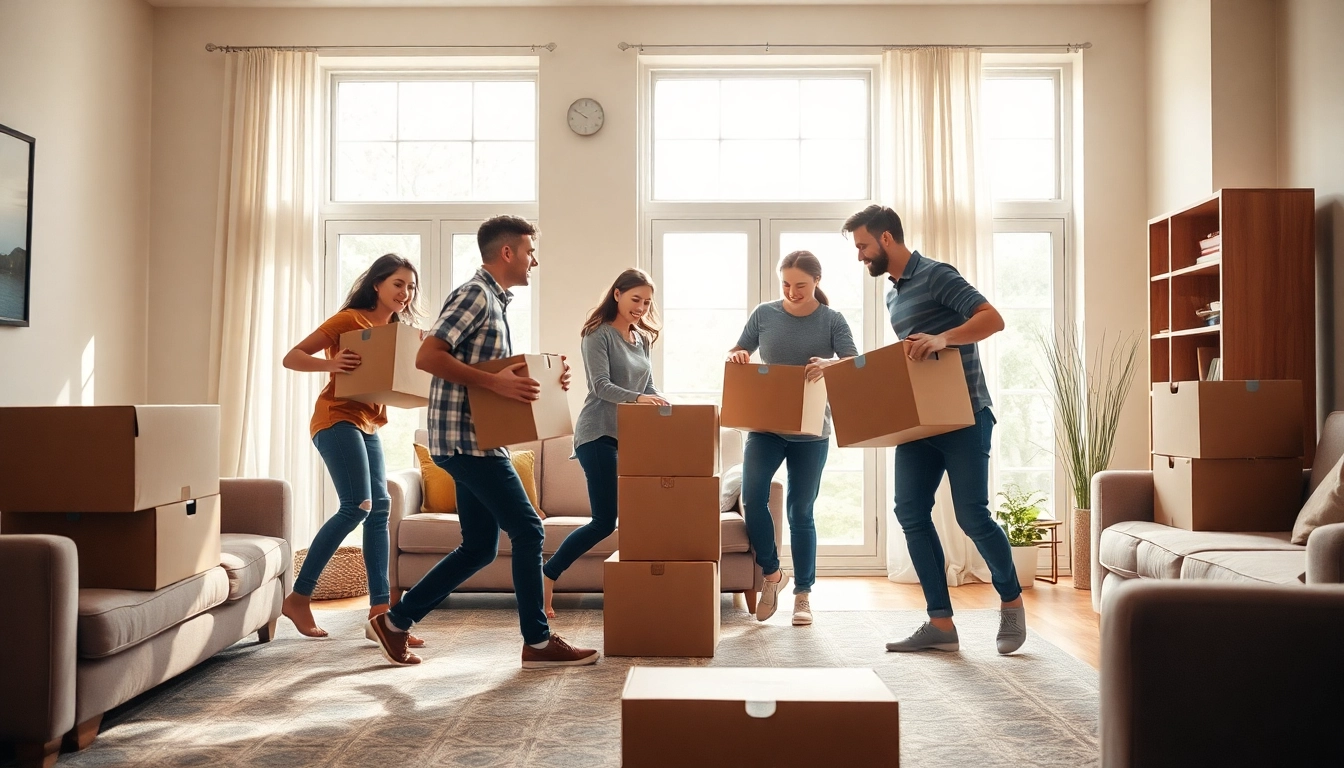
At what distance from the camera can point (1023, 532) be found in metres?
4.71

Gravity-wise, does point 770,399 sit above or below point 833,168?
below

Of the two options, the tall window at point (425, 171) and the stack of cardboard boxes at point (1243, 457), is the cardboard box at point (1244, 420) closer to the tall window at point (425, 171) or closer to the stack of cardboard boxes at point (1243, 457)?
the stack of cardboard boxes at point (1243, 457)

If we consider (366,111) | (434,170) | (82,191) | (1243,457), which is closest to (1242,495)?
(1243,457)

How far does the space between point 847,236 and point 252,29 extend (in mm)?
3470

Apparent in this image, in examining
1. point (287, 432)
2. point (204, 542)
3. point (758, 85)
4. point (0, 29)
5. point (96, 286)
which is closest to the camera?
point (204, 542)

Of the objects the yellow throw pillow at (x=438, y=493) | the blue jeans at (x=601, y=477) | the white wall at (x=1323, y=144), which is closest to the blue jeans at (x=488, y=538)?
the blue jeans at (x=601, y=477)

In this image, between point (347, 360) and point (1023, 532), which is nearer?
point (347, 360)

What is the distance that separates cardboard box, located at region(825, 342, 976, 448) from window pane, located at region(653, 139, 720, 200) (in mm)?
2387

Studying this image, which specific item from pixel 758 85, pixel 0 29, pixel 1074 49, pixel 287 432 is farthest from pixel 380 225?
pixel 1074 49

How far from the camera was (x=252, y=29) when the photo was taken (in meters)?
5.00

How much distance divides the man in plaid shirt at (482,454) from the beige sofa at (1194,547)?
5.02 feet

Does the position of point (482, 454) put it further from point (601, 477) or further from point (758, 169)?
point (758, 169)

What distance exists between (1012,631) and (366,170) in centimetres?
387

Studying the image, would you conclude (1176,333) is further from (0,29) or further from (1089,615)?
(0,29)
